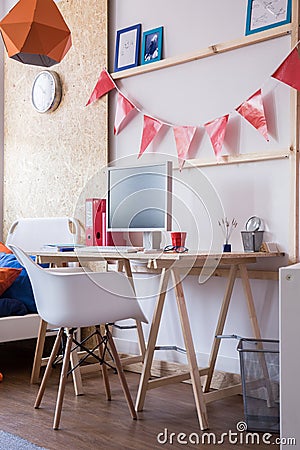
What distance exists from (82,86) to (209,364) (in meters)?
2.03

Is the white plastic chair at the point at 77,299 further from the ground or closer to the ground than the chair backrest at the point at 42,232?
closer to the ground

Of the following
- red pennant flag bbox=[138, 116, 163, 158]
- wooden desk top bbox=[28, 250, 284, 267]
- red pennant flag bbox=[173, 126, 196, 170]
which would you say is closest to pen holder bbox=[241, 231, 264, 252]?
wooden desk top bbox=[28, 250, 284, 267]

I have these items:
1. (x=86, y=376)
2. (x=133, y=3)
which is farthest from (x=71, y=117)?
(x=86, y=376)

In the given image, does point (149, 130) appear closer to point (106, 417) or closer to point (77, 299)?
point (77, 299)

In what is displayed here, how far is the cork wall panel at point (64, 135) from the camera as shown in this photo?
13.4 ft

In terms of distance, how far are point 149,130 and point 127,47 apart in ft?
1.87

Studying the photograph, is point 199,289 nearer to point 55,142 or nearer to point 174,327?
point 174,327

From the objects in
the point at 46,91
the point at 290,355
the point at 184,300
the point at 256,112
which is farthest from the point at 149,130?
the point at 290,355

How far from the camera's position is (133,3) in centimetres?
388

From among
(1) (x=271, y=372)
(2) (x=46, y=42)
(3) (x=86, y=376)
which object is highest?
(2) (x=46, y=42)

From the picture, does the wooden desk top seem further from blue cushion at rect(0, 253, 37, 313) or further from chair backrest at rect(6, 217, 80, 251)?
chair backrest at rect(6, 217, 80, 251)

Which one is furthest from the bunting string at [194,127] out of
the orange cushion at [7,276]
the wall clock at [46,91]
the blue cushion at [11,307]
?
the blue cushion at [11,307]

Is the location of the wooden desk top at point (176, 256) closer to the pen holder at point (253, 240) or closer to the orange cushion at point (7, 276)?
the pen holder at point (253, 240)

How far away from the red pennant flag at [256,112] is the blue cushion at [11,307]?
5.53ft
